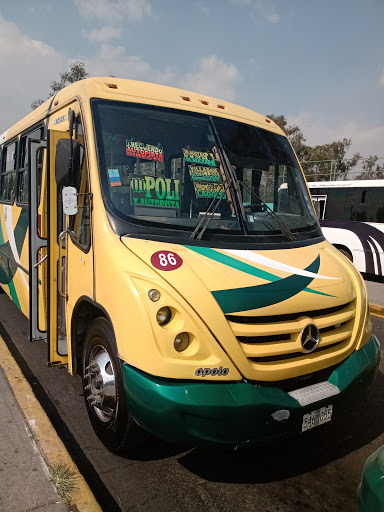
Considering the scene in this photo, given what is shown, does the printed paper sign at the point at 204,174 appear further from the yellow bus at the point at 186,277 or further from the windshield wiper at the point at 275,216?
the windshield wiper at the point at 275,216

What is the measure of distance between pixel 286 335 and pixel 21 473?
6.09 ft

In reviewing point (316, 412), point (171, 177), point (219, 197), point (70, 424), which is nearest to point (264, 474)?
point (316, 412)

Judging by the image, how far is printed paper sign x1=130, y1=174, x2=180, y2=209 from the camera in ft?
10.3

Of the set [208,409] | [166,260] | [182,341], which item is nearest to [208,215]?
[166,260]

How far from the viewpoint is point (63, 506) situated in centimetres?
237

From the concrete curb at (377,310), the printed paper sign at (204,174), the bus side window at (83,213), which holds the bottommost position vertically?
the concrete curb at (377,310)

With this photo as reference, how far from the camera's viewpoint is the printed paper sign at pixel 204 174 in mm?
3348

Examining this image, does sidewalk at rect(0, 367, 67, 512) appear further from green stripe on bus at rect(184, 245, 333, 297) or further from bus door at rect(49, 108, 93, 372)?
green stripe on bus at rect(184, 245, 333, 297)

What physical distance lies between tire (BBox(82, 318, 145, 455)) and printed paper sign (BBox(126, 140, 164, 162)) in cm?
128

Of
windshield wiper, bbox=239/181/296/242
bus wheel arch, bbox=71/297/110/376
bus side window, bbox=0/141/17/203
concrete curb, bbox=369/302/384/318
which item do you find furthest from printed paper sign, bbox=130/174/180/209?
concrete curb, bbox=369/302/384/318

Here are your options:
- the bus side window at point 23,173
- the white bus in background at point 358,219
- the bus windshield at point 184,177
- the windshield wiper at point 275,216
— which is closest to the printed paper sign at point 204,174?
the bus windshield at point 184,177

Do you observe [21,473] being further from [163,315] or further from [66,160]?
[66,160]

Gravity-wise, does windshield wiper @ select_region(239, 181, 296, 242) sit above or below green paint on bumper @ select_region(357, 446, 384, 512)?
above

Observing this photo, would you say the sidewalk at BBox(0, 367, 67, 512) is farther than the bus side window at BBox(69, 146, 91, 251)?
No
